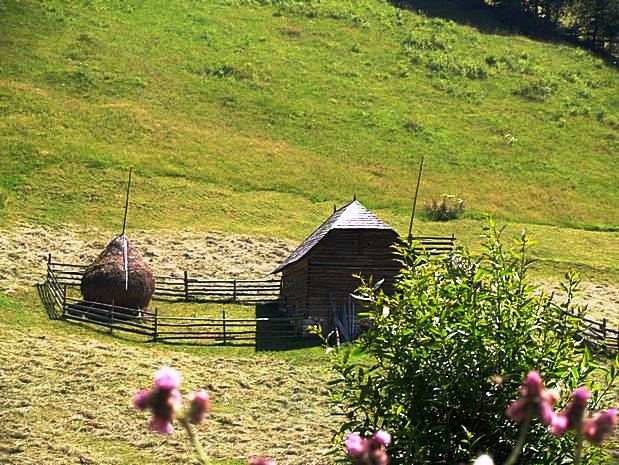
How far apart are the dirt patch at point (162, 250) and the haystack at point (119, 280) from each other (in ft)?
13.1

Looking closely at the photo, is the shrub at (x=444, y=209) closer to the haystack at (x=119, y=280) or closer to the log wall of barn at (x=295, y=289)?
the log wall of barn at (x=295, y=289)

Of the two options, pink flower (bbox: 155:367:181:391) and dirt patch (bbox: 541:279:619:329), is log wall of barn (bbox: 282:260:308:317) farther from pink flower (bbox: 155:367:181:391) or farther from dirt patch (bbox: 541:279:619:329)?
pink flower (bbox: 155:367:181:391)

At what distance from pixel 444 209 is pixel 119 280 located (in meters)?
20.9

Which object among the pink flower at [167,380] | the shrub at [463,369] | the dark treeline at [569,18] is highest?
the dark treeline at [569,18]

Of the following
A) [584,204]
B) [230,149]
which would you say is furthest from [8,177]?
[584,204]

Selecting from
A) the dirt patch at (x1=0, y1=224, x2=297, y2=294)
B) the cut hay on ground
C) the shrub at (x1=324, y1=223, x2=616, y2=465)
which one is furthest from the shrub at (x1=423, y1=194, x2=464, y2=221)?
the shrub at (x1=324, y1=223, x2=616, y2=465)

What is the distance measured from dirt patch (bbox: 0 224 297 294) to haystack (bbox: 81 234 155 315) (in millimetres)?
4001

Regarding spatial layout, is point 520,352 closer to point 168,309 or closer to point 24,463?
A: point 24,463

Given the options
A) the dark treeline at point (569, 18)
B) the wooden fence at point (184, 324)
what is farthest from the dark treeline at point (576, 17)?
the wooden fence at point (184, 324)

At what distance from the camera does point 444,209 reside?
46.8 metres

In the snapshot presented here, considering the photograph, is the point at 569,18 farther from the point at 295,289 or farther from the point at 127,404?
the point at 127,404

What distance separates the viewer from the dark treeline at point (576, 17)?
79.6 metres

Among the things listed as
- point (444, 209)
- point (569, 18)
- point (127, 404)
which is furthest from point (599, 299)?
point (569, 18)

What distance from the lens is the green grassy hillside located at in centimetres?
4550
